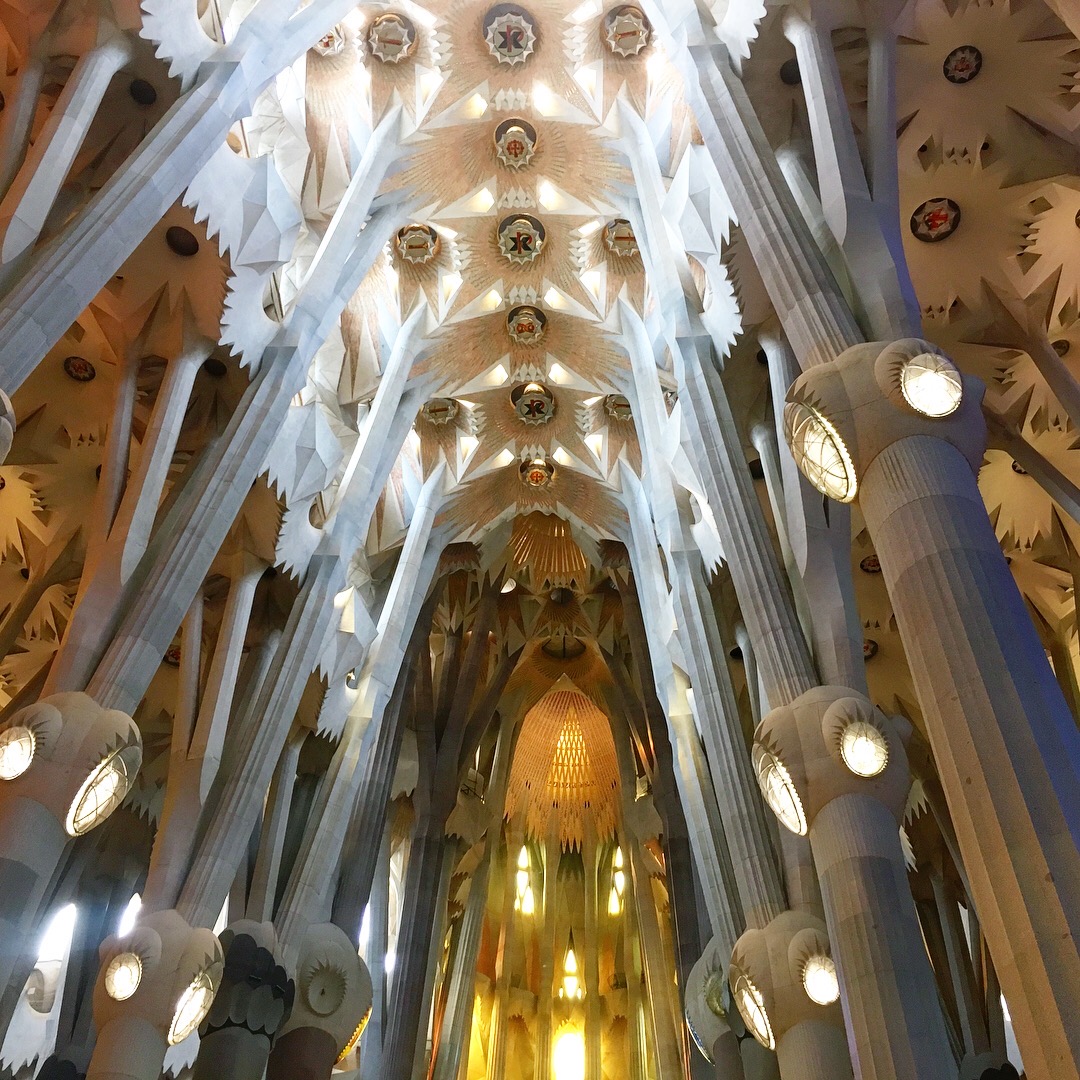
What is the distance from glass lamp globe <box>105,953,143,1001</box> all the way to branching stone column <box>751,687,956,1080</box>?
16.5 ft

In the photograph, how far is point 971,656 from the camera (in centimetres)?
483

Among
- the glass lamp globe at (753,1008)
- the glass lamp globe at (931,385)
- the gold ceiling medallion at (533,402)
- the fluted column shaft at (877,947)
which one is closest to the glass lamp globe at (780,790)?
the fluted column shaft at (877,947)

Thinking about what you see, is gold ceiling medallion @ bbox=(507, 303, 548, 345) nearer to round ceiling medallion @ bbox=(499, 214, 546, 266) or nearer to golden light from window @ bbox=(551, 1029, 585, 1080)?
round ceiling medallion @ bbox=(499, 214, 546, 266)

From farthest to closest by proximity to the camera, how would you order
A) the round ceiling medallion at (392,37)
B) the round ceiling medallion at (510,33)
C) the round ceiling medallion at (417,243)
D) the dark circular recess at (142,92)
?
the round ceiling medallion at (417,243)
the round ceiling medallion at (510,33)
the round ceiling medallion at (392,37)
the dark circular recess at (142,92)

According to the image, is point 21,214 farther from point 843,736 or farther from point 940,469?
point 843,736

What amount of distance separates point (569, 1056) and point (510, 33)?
62.0 ft

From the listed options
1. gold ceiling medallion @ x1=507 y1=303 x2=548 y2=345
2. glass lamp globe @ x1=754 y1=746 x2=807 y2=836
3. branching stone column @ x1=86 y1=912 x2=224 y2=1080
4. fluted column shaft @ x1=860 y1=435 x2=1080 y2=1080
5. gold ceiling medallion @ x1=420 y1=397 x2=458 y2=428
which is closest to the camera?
fluted column shaft @ x1=860 y1=435 x2=1080 y2=1080

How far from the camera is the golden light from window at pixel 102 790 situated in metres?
7.75

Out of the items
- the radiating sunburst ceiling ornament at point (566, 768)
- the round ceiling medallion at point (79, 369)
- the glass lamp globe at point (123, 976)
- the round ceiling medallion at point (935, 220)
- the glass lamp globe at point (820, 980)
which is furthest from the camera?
the radiating sunburst ceiling ornament at point (566, 768)

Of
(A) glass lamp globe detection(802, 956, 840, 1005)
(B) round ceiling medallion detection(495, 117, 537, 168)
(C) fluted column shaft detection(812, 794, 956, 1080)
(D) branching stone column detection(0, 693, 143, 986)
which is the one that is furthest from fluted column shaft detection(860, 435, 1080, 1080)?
(B) round ceiling medallion detection(495, 117, 537, 168)

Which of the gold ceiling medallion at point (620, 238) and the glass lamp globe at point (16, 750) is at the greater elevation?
the gold ceiling medallion at point (620, 238)

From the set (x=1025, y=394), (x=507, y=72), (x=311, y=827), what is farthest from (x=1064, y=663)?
(x=507, y=72)

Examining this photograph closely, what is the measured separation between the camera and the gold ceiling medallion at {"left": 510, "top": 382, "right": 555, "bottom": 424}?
18.5 metres

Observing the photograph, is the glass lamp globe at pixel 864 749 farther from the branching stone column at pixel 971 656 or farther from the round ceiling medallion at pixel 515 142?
the round ceiling medallion at pixel 515 142
